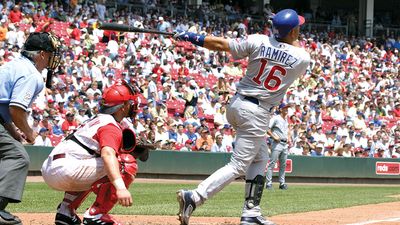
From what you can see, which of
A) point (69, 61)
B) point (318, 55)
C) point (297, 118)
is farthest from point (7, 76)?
point (318, 55)

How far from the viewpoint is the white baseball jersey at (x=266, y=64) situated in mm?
7676

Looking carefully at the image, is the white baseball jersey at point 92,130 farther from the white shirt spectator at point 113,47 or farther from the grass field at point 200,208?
the white shirt spectator at point 113,47

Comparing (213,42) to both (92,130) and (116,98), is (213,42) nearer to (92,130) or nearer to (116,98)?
(116,98)

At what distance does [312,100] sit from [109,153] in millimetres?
21186

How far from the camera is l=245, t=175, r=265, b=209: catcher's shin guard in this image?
25.9ft

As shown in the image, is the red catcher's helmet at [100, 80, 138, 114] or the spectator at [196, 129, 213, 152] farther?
the spectator at [196, 129, 213, 152]

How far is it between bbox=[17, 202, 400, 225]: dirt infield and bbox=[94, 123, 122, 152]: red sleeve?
83.7 inches

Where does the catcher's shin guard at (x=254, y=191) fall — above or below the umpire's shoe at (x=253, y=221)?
above

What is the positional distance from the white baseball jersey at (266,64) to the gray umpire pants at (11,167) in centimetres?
218

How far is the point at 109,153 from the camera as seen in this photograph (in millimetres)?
6066

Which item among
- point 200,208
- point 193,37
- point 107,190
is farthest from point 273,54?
point 200,208

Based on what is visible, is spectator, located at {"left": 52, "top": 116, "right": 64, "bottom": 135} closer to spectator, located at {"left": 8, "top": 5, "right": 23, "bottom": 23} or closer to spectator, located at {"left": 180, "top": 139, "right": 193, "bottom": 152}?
spectator, located at {"left": 180, "top": 139, "right": 193, "bottom": 152}

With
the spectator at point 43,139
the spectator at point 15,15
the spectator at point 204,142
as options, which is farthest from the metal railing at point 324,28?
the spectator at point 43,139

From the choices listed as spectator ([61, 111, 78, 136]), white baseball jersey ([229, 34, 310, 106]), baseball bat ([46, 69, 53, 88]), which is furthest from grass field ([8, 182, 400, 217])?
spectator ([61, 111, 78, 136])
